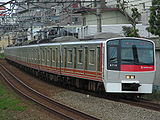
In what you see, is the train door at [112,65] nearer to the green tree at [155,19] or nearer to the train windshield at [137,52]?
the train windshield at [137,52]

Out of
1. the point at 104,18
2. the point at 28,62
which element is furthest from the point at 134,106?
the point at 104,18

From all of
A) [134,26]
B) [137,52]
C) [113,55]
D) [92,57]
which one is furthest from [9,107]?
[134,26]

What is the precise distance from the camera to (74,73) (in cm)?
1489

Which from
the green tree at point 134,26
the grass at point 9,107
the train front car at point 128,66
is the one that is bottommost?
the grass at point 9,107

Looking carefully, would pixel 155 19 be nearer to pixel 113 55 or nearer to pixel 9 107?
pixel 113 55

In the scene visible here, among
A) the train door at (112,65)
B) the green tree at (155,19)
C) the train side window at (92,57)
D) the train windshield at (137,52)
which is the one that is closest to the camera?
the train door at (112,65)

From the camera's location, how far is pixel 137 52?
11844 mm

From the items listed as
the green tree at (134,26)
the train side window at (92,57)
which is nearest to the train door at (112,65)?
the train side window at (92,57)

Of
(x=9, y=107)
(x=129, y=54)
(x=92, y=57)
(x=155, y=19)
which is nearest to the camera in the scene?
(x=9, y=107)

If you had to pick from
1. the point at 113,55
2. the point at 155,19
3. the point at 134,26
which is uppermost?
the point at 155,19

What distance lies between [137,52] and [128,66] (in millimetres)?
620

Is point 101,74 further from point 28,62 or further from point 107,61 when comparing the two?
point 28,62

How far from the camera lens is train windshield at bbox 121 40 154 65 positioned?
11.7m

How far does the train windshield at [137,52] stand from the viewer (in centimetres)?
1174
